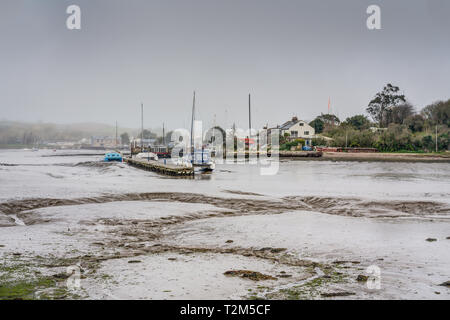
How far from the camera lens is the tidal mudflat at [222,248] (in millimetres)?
8914

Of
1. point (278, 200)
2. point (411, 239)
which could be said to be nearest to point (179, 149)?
point (278, 200)

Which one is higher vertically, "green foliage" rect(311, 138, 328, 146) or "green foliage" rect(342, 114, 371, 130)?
"green foliage" rect(342, 114, 371, 130)

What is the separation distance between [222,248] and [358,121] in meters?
119

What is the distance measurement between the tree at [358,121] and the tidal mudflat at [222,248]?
10287cm

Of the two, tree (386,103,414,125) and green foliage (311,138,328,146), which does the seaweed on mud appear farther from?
tree (386,103,414,125)

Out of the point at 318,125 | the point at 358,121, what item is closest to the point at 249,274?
the point at 358,121

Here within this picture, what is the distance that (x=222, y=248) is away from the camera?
43.7ft

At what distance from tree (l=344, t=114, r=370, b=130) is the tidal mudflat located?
103 m

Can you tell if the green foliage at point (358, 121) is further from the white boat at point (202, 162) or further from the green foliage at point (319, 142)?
the white boat at point (202, 162)

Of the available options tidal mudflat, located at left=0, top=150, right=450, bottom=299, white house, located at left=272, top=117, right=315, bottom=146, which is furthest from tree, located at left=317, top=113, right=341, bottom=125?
tidal mudflat, located at left=0, top=150, right=450, bottom=299

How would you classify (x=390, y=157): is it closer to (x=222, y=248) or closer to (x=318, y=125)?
(x=318, y=125)

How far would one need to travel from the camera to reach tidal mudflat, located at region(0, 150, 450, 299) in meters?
8.91
